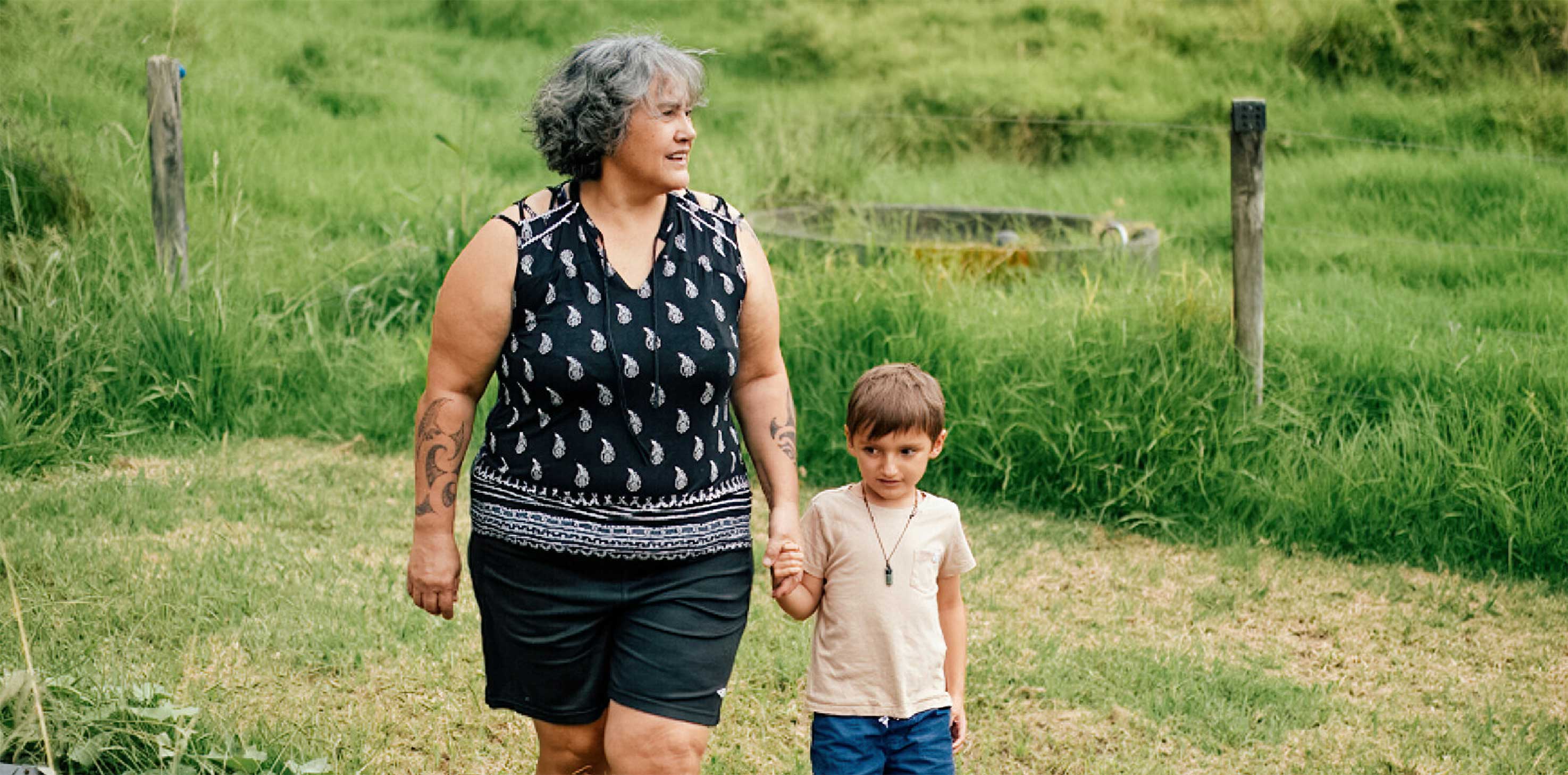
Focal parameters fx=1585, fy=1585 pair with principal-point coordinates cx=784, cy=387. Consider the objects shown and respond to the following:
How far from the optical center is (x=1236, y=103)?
609 cm

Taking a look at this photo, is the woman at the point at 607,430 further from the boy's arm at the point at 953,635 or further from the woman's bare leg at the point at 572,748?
the boy's arm at the point at 953,635

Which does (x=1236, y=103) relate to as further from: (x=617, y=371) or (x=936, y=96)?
(x=936, y=96)

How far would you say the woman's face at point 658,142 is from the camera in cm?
288

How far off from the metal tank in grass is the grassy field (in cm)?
15

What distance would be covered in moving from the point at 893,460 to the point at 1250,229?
3.54 meters

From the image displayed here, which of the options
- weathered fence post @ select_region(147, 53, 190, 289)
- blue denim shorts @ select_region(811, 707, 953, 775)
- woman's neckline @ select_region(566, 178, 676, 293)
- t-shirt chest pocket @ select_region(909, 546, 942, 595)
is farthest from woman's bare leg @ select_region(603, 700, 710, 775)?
weathered fence post @ select_region(147, 53, 190, 289)

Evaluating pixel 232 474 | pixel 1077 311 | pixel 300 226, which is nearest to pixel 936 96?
pixel 300 226

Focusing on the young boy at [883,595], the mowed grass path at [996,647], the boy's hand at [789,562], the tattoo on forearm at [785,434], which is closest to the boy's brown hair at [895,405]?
the young boy at [883,595]

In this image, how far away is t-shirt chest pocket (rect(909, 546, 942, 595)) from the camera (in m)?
3.04

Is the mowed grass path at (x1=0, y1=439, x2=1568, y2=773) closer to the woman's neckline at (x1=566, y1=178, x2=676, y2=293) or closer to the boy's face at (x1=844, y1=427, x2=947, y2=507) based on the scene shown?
the boy's face at (x1=844, y1=427, x2=947, y2=507)

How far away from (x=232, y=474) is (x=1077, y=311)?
3.48m

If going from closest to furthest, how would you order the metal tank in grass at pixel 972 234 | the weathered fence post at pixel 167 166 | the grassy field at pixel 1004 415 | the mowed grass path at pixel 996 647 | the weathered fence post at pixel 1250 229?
1. the mowed grass path at pixel 996 647
2. the grassy field at pixel 1004 415
3. the weathered fence post at pixel 1250 229
4. the weathered fence post at pixel 167 166
5. the metal tank in grass at pixel 972 234

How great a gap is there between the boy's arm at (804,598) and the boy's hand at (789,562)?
6 cm

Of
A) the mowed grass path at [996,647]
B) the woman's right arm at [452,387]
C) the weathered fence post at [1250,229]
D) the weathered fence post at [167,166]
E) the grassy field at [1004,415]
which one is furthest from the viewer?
the weathered fence post at [167,166]
